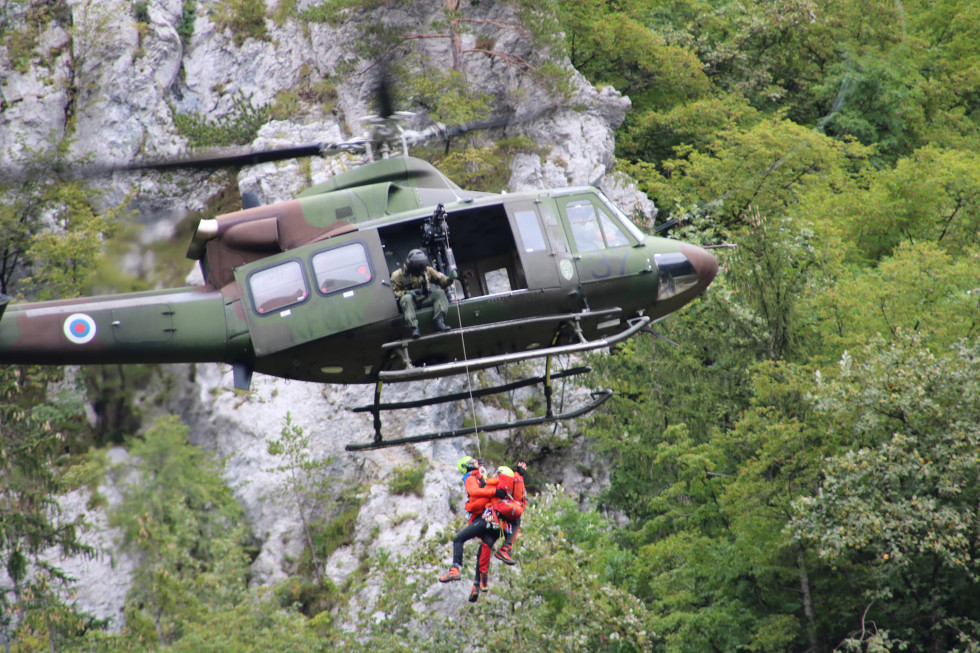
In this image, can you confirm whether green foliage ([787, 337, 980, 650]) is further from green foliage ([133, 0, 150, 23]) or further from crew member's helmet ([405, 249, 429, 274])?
green foliage ([133, 0, 150, 23])

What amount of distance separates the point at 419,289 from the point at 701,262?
4592 millimetres

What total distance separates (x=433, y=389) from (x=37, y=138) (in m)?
14.7

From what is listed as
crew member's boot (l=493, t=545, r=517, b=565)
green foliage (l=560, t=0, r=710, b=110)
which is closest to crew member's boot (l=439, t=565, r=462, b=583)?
crew member's boot (l=493, t=545, r=517, b=565)

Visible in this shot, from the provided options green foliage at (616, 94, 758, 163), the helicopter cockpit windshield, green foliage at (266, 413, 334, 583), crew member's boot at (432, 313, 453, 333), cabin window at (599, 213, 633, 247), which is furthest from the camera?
green foliage at (616, 94, 758, 163)

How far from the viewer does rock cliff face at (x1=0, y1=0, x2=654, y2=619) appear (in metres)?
27.3

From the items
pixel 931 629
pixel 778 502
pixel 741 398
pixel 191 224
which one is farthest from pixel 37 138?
pixel 931 629

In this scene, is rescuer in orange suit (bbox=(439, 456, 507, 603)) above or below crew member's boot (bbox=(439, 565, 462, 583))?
above

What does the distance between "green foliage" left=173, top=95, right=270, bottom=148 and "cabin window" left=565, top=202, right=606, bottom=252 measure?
18.5 meters

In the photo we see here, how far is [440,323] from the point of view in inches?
569

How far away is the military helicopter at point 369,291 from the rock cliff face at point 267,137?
395 inches

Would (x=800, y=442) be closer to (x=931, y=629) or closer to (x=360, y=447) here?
(x=931, y=629)

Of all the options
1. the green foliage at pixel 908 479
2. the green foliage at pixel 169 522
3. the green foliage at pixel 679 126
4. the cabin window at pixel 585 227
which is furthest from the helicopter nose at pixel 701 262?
the green foliage at pixel 679 126

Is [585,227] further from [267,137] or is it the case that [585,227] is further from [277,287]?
[267,137]

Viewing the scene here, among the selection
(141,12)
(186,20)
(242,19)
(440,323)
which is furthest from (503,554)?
(186,20)
